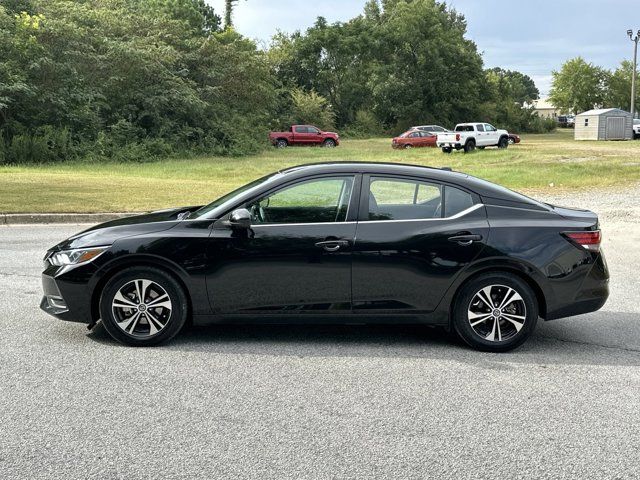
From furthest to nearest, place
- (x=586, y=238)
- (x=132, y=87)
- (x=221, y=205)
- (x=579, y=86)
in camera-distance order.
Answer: (x=579, y=86)
(x=132, y=87)
(x=221, y=205)
(x=586, y=238)

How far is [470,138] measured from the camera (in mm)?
38375

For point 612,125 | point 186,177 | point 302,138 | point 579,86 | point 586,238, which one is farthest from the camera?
point 579,86

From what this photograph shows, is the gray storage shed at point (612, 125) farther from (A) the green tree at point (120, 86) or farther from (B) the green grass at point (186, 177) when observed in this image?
(A) the green tree at point (120, 86)

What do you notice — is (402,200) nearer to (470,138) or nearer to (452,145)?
(452,145)

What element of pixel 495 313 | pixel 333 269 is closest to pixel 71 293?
pixel 333 269

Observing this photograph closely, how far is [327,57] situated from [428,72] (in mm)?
11217

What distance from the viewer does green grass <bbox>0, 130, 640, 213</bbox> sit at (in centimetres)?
1519

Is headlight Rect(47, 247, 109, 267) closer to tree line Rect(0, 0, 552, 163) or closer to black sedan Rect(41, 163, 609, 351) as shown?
black sedan Rect(41, 163, 609, 351)

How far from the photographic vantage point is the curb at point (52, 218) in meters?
13.2

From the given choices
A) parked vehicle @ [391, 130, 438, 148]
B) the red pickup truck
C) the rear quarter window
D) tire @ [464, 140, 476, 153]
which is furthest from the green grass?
the rear quarter window

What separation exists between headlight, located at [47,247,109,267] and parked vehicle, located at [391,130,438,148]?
39.1m

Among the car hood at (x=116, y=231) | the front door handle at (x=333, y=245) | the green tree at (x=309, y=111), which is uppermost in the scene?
the green tree at (x=309, y=111)

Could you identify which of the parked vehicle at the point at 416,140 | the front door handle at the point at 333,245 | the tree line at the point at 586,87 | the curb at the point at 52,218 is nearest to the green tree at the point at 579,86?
the tree line at the point at 586,87

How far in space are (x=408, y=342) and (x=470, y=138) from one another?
34385 mm
